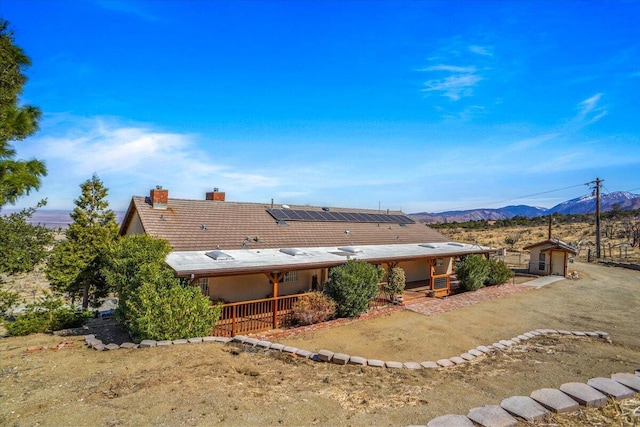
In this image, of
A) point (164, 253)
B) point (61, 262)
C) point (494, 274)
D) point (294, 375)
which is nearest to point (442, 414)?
point (294, 375)

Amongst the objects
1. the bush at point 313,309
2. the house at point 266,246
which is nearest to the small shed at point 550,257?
the house at point 266,246

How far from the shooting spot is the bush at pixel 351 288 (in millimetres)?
13182

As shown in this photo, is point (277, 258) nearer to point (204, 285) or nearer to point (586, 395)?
point (204, 285)

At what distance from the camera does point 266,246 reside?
1631 cm

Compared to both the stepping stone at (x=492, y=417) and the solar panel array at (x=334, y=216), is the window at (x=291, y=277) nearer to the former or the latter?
the solar panel array at (x=334, y=216)

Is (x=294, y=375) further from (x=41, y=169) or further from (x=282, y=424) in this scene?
(x=41, y=169)

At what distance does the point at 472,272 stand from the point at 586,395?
13.3m

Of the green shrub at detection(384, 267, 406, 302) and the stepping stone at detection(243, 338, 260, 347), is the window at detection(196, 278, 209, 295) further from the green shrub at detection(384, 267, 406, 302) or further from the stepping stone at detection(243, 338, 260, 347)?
the green shrub at detection(384, 267, 406, 302)

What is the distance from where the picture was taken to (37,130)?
8.96 metres

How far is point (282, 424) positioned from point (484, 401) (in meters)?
3.70

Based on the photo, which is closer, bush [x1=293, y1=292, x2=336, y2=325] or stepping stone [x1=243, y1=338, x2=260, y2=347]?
stepping stone [x1=243, y1=338, x2=260, y2=347]

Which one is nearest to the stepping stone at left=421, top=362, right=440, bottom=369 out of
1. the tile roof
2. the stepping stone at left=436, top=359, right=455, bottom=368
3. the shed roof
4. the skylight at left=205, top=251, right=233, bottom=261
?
the stepping stone at left=436, top=359, right=455, bottom=368

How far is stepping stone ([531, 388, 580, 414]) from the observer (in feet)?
18.6

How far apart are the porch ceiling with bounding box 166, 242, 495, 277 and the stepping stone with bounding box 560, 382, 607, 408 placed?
8480 millimetres
